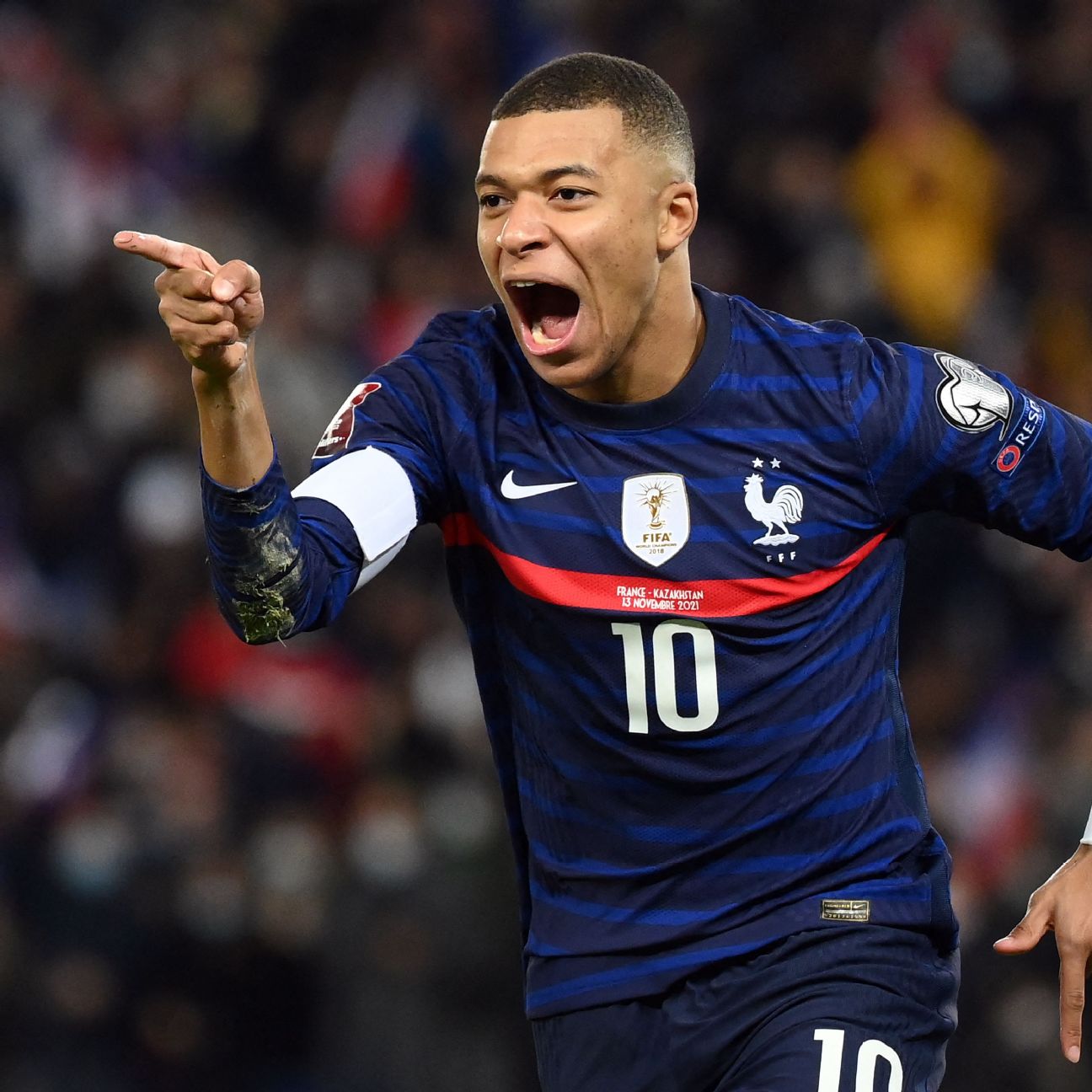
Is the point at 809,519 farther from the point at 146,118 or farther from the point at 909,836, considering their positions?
the point at 146,118

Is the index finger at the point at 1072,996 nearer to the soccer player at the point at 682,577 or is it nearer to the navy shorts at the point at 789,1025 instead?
the soccer player at the point at 682,577

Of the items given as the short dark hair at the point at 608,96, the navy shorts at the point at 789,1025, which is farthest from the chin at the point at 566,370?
the navy shorts at the point at 789,1025

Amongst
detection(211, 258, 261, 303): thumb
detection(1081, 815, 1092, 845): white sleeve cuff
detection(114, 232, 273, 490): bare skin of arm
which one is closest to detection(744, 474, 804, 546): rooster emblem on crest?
detection(1081, 815, 1092, 845): white sleeve cuff

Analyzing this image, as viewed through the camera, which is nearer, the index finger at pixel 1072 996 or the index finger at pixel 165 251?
the index finger at pixel 165 251

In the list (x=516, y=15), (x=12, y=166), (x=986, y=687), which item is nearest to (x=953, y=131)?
(x=516, y=15)

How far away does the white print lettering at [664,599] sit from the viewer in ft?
10.1

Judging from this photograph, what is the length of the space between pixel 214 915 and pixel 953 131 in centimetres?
441

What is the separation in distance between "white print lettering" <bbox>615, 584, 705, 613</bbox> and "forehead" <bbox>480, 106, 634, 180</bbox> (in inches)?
27.3

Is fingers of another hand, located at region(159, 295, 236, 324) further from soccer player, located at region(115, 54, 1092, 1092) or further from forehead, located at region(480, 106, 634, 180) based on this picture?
forehead, located at region(480, 106, 634, 180)

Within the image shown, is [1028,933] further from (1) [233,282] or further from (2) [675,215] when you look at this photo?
(1) [233,282]

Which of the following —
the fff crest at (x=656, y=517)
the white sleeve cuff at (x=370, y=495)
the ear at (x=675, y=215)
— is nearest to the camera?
the white sleeve cuff at (x=370, y=495)

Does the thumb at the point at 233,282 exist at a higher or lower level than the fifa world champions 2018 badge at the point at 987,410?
higher

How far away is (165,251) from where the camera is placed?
8.04ft

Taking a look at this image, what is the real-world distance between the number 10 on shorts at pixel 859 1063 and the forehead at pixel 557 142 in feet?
4.71
